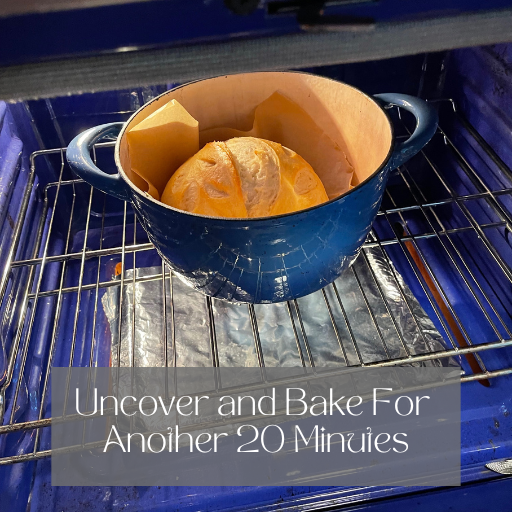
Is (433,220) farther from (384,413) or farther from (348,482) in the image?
(348,482)

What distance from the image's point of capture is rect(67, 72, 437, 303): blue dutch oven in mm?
426

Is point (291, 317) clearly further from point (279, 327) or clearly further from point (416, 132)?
point (416, 132)

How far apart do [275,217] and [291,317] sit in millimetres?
284

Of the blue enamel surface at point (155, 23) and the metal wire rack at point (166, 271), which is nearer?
the blue enamel surface at point (155, 23)

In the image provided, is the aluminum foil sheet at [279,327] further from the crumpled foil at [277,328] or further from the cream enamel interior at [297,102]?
the cream enamel interior at [297,102]

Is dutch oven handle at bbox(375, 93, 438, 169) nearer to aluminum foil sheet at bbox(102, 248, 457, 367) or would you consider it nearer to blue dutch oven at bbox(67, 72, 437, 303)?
blue dutch oven at bbox(67, 72, 437, 303)

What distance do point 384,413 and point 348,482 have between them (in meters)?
0.12

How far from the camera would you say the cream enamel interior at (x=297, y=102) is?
0.56 meters

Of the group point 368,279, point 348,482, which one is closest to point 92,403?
point 348,482

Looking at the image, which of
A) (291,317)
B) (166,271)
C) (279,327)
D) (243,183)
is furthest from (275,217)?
(166,271)

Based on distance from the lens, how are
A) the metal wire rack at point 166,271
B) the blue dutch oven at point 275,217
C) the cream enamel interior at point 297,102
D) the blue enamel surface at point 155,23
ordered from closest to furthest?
the blue enamel surface at point 155,23
the blue dutch oven at point 275,217
the cream enamel interior at point 297,102
the metal wire rack at point 166,271

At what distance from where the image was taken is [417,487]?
1.93 feet

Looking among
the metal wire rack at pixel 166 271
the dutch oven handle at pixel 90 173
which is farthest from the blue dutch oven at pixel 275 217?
the metal wire rack at pixel 166 271

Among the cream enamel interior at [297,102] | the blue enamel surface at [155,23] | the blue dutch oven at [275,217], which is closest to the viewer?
the blue enamel surface at [155,23]
